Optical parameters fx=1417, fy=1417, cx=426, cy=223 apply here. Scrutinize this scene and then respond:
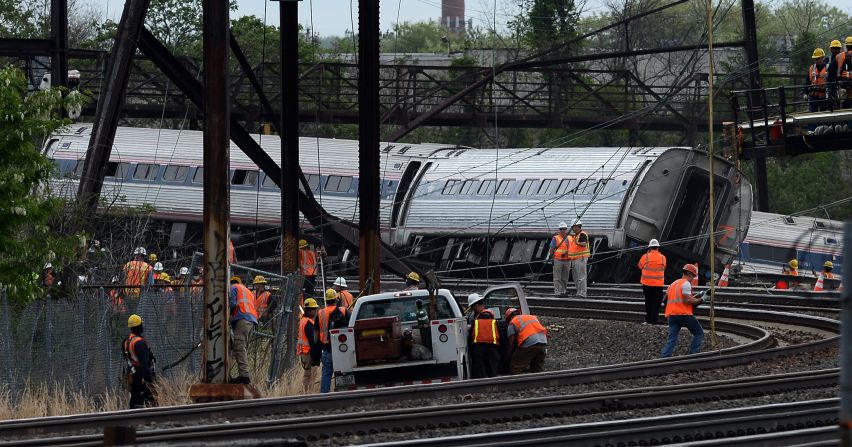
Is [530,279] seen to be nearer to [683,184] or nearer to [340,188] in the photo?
[683,184]

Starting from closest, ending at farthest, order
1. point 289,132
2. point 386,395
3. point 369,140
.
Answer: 1. point 386,395
2. point 369,140
3. point 289,132

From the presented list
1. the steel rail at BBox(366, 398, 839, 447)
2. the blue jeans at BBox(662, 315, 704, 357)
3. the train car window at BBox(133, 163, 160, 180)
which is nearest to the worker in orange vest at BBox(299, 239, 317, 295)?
the blue jeans at BBox(662, 315, 704, 357)

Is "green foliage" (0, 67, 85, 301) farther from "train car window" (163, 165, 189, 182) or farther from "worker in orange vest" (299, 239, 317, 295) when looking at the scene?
"train car window" (163, 165, 189, 182)

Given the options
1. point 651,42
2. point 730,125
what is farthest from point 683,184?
point 651,42

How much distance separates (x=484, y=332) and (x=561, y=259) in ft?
41.0

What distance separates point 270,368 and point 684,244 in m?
19.9

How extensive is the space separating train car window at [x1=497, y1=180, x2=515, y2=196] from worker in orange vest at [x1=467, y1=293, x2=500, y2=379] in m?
21.9

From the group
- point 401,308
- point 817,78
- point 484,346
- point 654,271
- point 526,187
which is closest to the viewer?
point 401,308

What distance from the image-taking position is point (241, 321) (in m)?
18.7

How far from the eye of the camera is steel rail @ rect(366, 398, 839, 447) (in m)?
A: 10.5

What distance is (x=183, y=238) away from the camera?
4459cm

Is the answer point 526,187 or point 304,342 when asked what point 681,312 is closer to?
point 304,342

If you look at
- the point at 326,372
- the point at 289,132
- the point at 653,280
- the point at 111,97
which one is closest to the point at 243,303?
the point at 326,372

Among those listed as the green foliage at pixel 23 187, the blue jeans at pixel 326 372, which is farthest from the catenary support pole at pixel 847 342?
the green foliage at pixel 23 187
